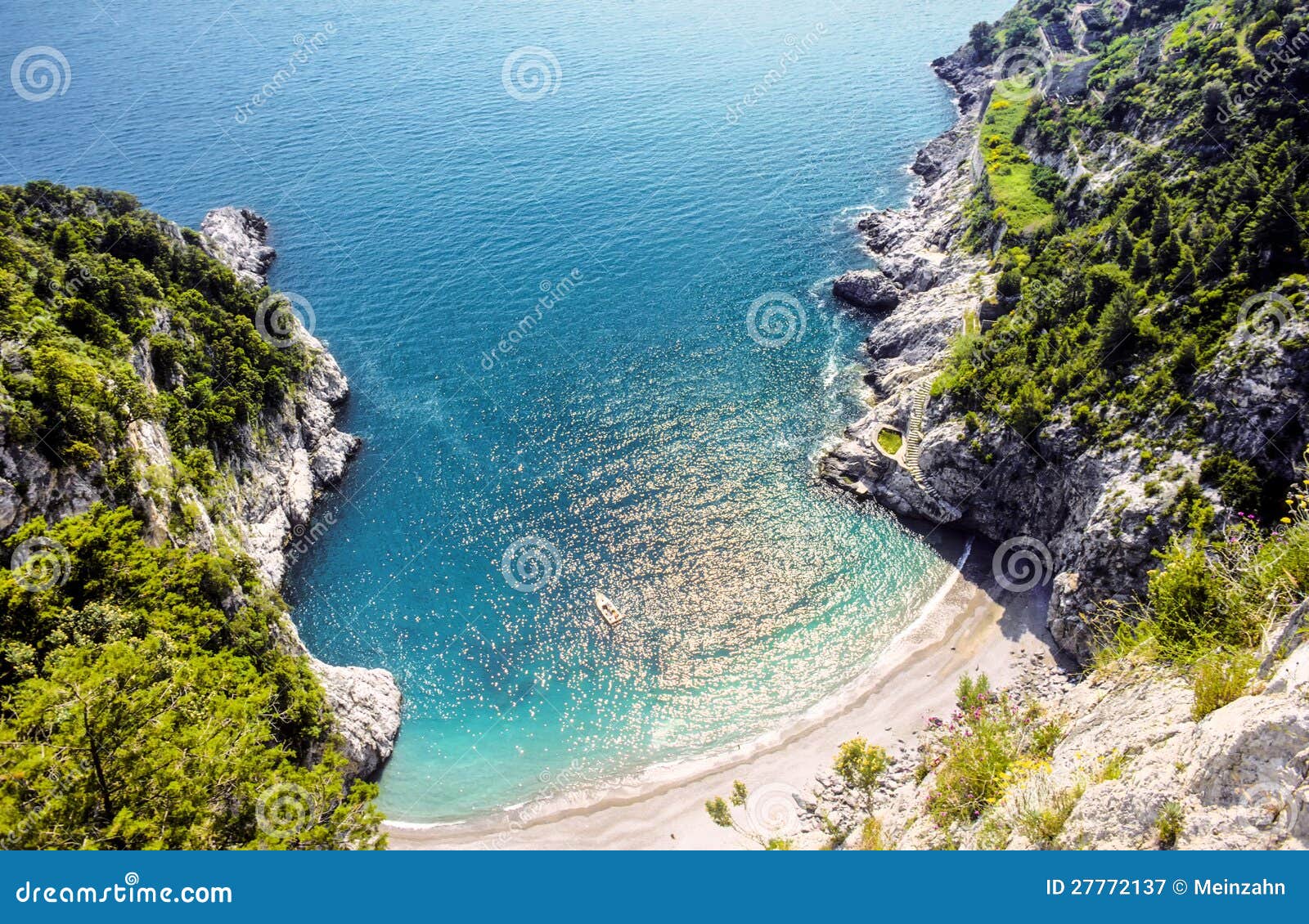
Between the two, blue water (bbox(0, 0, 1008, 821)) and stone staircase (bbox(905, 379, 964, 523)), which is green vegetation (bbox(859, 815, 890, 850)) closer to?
blue water (bbox(0, 0, 1008, 821))

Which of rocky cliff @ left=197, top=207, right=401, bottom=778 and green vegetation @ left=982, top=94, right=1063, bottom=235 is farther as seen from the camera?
green vegetation @ left=982, top=94, right=1063, bottom=235

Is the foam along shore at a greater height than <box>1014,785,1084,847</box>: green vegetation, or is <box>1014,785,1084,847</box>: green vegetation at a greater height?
<box>1014,785,1084,847</box>: green vegetation

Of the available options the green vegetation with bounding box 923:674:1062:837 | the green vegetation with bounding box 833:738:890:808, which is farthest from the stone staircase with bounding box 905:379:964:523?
the green vegetation with bounding box 923:674:1062:837

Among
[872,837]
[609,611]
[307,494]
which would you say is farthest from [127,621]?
[872,837]

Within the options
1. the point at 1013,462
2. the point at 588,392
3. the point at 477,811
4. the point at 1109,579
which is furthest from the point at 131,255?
the point at 1109,579

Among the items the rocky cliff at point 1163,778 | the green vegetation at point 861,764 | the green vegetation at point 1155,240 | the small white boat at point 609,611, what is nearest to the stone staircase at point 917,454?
the green vegetation at point 1155,240

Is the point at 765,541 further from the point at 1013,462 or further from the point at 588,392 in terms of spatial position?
the point at 588,392

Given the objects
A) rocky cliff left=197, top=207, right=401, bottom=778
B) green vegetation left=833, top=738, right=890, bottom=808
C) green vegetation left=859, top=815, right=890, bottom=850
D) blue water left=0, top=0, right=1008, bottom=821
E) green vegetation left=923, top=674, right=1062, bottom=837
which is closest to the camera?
green vegetation left=923, top=674, right=1062, bottom=837
